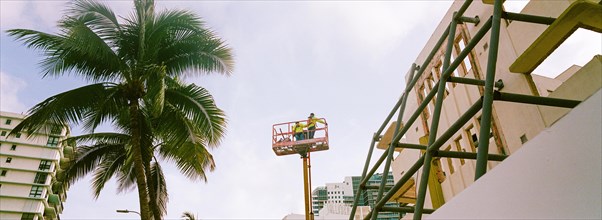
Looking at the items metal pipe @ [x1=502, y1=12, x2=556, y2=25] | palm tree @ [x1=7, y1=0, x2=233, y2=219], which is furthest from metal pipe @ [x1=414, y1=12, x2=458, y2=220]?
palm tree @ [x1=7, y1=0, x2=233, y2=219]

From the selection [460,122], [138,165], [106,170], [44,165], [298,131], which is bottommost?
[460,122]

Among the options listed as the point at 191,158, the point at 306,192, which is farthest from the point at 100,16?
the point at 306,192

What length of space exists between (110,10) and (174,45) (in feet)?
6.09

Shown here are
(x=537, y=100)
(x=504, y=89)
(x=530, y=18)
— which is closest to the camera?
(x=537, y=100)

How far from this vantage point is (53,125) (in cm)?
1064

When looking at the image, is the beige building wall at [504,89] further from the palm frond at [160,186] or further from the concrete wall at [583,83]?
the palm frond at [160,186]

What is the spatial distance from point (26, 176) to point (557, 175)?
75856mm

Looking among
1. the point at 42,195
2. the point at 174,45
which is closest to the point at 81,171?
the point at 174,45

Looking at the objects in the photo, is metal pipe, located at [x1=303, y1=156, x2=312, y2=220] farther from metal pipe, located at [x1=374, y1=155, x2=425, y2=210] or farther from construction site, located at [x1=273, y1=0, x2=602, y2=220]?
metal pipe, located at [x1=374, y1=155, x2=425, y2=210]

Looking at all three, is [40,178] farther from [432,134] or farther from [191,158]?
[432,134]

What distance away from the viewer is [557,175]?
5.97 ft

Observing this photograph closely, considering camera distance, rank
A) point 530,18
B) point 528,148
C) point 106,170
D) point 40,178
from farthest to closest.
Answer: point 40,178 → point 106,170 → point 530,18 → point 528,148

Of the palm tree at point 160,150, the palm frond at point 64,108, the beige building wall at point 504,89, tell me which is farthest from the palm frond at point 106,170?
the beige building wall at point 504,89

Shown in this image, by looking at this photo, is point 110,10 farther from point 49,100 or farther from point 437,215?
point 437,215
